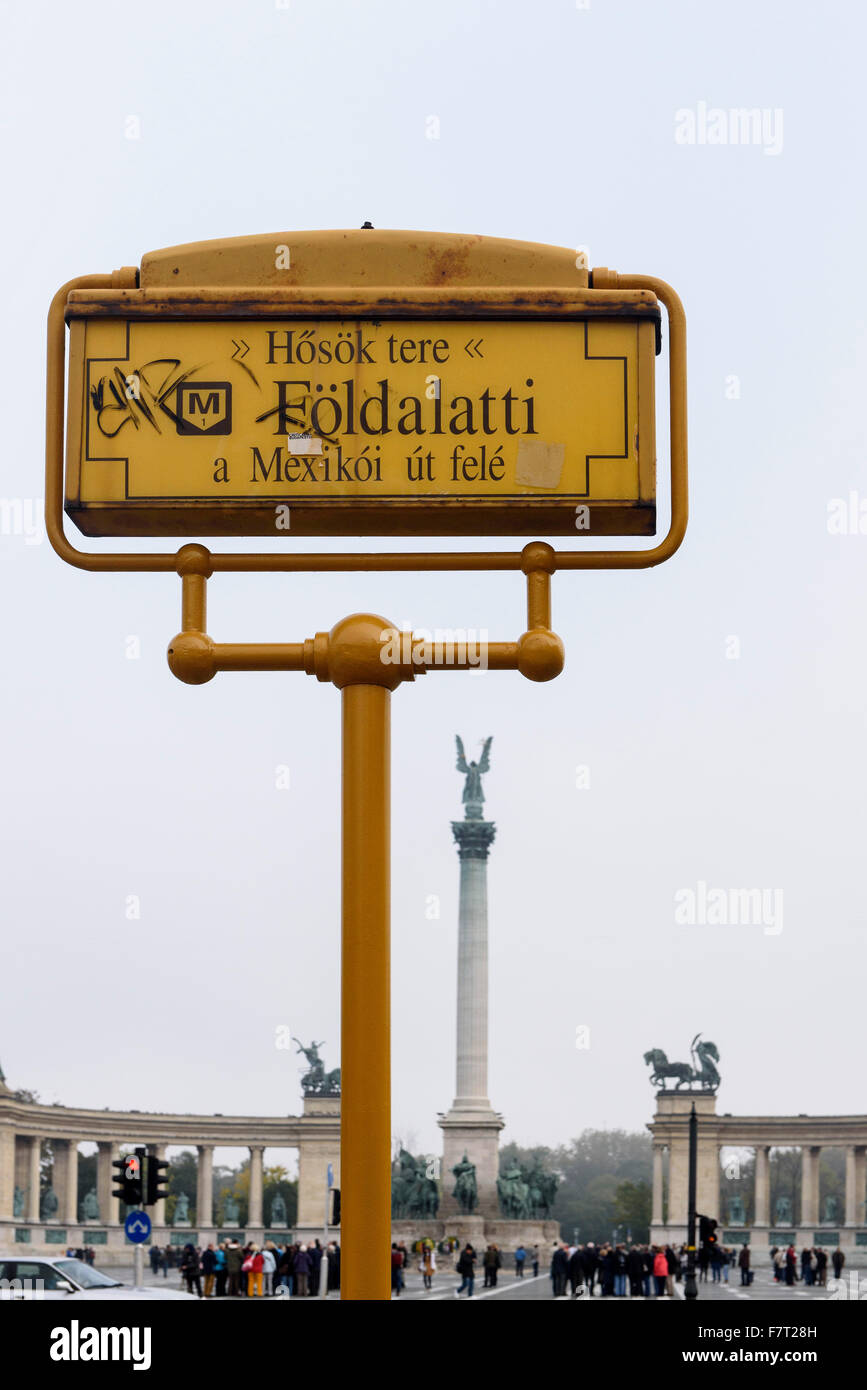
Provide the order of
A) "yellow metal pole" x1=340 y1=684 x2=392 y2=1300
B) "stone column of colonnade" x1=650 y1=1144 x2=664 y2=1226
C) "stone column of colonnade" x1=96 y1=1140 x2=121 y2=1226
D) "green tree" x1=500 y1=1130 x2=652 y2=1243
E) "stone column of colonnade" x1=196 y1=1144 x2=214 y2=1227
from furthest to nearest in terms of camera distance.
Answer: "green tree" x1=500 y1=1130 x2=652 y2=1243
"stone column of colonnade" x1=650 y1=1144 x2=664 y2=1226
"stone column of colonnade" x1=196 y1=1144 x2=214 y2=1227
"stone column of colonnade" x1=96 y1=1140 x2=121 y2=1226
"yellow metal pole" x1=340 y1=684 x2=392 y2=1300

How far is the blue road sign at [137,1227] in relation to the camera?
2573cm

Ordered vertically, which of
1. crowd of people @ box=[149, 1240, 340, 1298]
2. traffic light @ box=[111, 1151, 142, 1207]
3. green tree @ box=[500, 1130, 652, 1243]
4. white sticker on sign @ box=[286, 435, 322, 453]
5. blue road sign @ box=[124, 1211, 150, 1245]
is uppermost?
white sticker on sign @ box=[286, 435, 322, 453]

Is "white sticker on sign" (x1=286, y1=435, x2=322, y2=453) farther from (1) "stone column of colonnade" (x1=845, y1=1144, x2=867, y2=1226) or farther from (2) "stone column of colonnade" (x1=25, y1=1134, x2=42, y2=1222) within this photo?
(1) "stone column of colonnade" (x1=845, y1=1144, x2=867, y2=1226)

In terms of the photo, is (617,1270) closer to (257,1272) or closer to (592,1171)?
(257,1272)

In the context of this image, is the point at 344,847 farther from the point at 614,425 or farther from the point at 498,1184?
the point at 498,1184

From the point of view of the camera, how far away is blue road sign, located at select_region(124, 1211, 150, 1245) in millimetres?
25734

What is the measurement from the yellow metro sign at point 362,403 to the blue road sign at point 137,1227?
70.6 ft

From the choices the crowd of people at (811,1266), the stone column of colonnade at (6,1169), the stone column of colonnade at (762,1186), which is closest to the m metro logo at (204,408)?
the crowd of people at (811,1266)

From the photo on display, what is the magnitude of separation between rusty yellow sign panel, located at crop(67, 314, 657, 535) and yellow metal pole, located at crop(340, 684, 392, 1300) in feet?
3.17

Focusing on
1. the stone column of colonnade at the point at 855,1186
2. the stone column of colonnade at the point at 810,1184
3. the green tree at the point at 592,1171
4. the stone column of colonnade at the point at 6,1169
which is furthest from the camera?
the green tree at the point at 592,1171

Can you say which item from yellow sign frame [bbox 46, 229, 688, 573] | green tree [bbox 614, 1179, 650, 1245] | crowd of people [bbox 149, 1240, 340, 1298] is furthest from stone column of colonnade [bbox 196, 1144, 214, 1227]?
yellow sign frame [bbox 46, 229, 688, 573]

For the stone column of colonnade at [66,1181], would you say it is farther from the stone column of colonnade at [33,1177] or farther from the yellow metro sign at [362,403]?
the yellow metro sign at [362,403]

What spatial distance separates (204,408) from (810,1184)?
254ft
